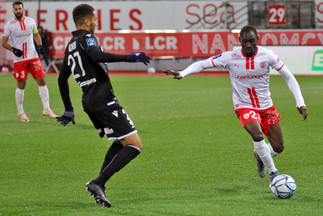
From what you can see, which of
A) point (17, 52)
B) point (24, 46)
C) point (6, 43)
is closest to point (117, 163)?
point (17, 52)

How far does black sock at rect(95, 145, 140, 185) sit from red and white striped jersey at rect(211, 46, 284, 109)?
1832mm

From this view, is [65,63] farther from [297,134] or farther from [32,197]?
[297,134]

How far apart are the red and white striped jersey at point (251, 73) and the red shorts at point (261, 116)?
68 millimetres

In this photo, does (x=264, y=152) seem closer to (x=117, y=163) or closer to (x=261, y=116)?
(x=261, y=116)

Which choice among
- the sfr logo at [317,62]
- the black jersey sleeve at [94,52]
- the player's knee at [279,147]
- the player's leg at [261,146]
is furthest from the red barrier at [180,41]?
the black jersey sleeve at [94,52]

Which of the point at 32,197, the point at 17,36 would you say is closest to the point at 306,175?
the point at 32,197

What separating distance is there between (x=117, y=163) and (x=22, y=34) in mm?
8804

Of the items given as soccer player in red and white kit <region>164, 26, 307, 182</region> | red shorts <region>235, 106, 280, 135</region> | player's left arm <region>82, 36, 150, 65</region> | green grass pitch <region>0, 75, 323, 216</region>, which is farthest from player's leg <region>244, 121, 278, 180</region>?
player's left arm <region>82, 36, 150, 65</region>

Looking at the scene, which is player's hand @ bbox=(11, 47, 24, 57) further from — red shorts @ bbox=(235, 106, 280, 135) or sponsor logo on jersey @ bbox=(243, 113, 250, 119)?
sponsor logo on jersey @ bbox=(243, 113, 250, 119)

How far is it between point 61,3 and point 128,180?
2906 cm

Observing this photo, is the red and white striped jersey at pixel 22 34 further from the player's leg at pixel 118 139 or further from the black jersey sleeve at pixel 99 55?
the black jersey sleeve at pixel 99 55

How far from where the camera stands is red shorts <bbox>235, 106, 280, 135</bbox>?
27.1 ft

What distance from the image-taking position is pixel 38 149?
1158 centimetres

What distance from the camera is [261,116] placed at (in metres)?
8.58
